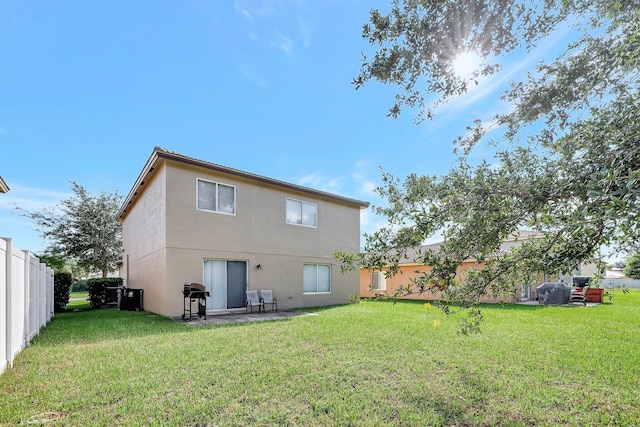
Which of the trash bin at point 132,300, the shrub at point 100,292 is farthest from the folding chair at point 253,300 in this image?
the shrub at point 100,292

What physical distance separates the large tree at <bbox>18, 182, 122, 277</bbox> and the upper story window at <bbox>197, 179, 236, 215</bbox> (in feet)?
57.0

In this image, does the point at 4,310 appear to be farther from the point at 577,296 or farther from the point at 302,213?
the point at 577,296

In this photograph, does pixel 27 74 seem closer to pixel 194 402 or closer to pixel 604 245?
pixel 194 402

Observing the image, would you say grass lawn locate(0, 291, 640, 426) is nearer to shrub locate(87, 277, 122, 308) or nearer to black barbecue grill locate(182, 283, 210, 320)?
black barbecue grill locate(182, 283, 210, 320)

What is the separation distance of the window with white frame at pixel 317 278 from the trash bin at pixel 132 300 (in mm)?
6796

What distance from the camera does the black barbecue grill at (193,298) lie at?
1005 cm

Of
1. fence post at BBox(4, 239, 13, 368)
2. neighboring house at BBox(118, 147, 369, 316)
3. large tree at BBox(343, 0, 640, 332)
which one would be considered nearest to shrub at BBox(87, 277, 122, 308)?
neighboring house at BBox(118, 147, 369, 316)

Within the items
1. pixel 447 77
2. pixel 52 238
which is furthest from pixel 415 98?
pixel 52 238

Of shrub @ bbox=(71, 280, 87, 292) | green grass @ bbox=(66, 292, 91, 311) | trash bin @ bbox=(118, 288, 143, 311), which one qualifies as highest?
trash bin @ bbox=(118, 288, 143, 311)

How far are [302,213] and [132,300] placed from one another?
779 centimetres

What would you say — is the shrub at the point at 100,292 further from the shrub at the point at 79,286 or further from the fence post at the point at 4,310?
the shrub at the point at 79,286

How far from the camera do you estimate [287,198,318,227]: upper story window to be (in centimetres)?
1412

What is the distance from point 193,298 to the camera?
34.0ft

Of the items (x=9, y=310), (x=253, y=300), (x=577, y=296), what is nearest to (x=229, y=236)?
(x=253, y=300)
